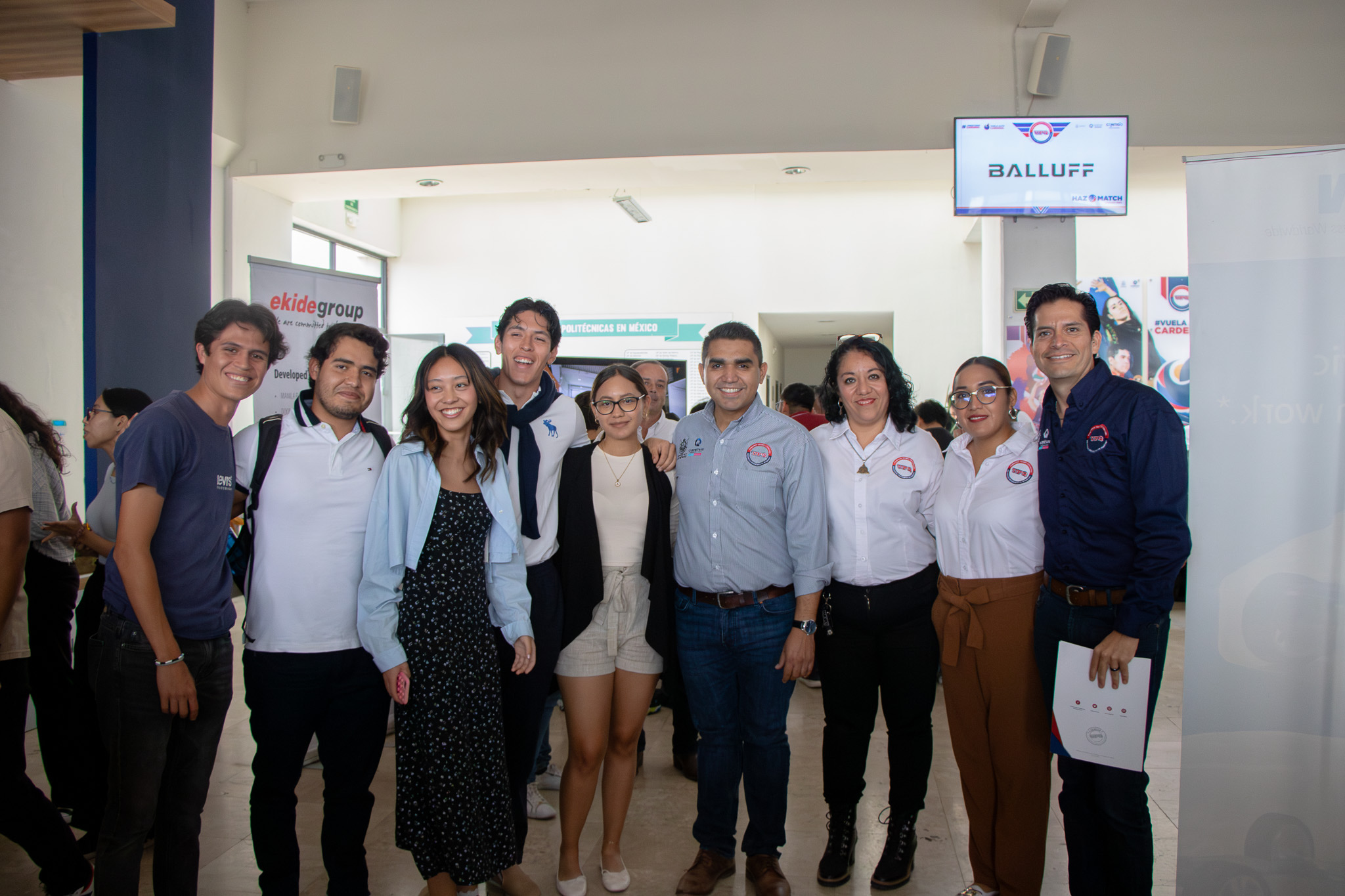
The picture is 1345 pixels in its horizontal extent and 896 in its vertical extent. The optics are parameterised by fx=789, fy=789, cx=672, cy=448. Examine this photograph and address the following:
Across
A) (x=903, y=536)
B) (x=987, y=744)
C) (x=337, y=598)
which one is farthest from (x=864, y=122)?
(x=337, y=598)

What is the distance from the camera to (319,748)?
7.23 ft

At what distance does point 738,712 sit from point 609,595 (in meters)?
0.60

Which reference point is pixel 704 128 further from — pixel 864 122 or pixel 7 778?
pixel 7 778

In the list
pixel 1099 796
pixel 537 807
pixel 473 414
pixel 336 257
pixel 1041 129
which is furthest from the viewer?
pixel 336 257

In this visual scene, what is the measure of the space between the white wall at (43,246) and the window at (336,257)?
3.17 metres

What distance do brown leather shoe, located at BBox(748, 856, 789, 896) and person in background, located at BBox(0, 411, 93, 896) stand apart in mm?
2100

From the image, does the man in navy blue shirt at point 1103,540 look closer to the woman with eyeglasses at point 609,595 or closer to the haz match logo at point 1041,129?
the woman with eyeglasses at point 609,595

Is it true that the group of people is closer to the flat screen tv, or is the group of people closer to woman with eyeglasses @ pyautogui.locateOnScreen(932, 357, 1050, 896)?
woman with eyeglasses @ pyautogui.locateOnScreen(932, 357, 1050, 896)

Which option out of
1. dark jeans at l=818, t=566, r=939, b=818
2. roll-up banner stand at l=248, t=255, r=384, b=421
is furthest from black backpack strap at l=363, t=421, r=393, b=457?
roll-up banner stand at l=248, t=255, r=384, b=421

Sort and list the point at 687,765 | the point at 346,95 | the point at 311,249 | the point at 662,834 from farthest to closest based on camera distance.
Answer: the point at 311,249
the point at 346,95
the point at 687,765
the point at 662,834

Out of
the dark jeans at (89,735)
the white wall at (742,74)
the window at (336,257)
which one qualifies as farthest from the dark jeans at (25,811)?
the window at (336,257)

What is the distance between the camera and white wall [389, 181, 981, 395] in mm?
9102

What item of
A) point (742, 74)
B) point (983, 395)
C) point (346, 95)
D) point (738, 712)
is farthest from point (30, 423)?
point (742, 74)

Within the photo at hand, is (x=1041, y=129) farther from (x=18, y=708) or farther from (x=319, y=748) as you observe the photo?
(x=18, y=708)
